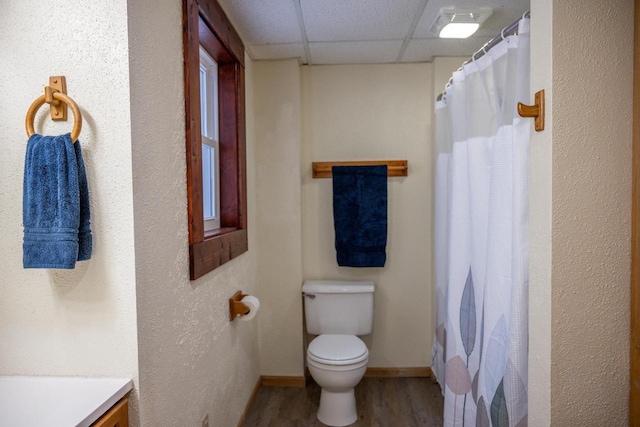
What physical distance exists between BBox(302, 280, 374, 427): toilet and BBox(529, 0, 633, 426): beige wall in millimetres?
1120

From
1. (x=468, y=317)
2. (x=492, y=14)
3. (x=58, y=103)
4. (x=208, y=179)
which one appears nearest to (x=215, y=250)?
(x=208, y=179)

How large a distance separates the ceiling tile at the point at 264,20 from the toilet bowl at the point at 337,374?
5.93 feet

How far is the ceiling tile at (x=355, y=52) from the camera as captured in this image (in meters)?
2.23

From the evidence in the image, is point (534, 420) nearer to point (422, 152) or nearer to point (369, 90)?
point (422, 152)

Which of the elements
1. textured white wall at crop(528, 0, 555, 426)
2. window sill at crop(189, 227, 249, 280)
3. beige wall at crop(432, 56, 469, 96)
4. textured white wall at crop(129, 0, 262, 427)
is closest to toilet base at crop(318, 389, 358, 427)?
textured white wall at crop(129, 0, 262, 427)

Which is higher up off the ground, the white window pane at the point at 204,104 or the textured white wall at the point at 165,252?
the white window pane at the point at 204,104

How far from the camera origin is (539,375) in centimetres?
111

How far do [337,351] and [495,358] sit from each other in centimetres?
90

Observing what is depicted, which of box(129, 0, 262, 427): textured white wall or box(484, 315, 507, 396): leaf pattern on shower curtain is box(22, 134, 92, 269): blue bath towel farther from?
box(484, 315, 507, 396): leaf pattern on shower curtain

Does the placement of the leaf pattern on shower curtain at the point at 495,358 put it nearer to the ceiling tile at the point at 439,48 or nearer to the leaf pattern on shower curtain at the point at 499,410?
the leaf pattern on shower curtain at the point at 499,410

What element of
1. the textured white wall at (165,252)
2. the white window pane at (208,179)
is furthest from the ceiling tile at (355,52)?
the textured white wall at (165,252)

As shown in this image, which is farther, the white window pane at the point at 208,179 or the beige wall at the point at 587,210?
the white window pane at the point at 208,179

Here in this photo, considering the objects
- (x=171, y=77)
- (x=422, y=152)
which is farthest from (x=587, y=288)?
(x=422, y=152)

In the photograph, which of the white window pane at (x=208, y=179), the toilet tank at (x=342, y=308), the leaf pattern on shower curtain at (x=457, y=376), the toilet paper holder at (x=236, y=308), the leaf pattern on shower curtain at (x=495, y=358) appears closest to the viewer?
the leaf pattern on shower curtain at (x=495, y=358)
